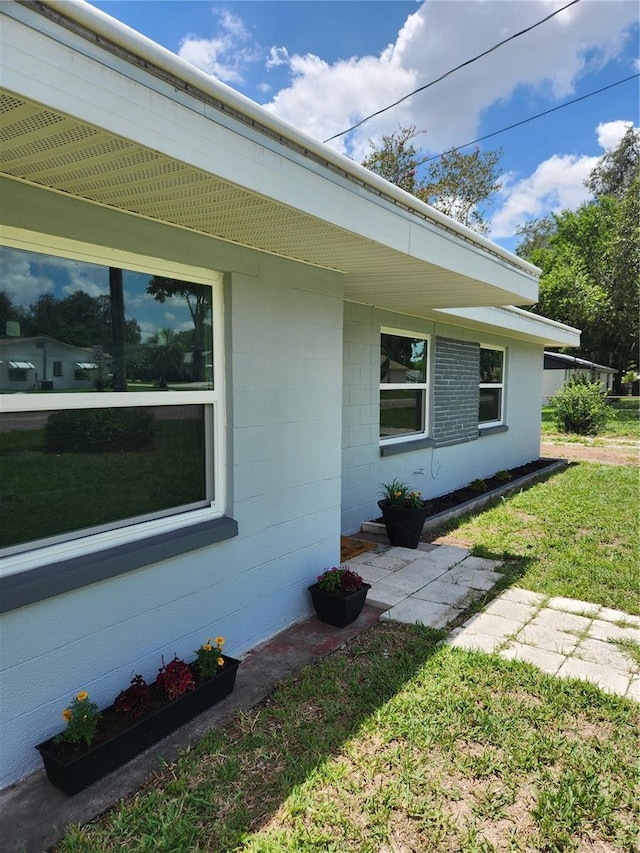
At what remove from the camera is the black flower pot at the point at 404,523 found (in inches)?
197

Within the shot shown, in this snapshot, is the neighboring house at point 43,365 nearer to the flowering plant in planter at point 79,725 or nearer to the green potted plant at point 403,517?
the flowering plant in planter at point 79,725

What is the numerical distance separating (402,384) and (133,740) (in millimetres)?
4950

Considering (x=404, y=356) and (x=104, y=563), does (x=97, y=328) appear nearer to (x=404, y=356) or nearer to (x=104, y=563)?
A: (x=104, y=563)

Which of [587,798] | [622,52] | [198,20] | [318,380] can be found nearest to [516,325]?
[622,52]

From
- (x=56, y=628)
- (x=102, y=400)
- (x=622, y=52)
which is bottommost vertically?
(x=56, y=628)

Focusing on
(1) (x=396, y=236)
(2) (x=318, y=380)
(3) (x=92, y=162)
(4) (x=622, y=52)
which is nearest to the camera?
(3) (x=92, y=162)

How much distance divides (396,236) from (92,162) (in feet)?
5.67

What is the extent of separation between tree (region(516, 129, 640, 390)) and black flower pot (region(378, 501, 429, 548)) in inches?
777

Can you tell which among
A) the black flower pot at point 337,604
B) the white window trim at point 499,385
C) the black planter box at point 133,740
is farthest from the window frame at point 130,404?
the white window trim at point 499,385

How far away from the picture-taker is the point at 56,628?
2.15 m


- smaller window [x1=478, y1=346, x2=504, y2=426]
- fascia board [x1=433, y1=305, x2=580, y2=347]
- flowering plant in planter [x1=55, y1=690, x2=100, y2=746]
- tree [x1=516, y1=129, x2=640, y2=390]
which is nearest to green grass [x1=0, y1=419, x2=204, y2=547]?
flowering plant in planter [x1=55, y1=690, x2=100, y2=746]

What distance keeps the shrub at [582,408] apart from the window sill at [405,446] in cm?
1053

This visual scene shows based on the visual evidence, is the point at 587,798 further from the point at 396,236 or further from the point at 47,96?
the point at 47,96

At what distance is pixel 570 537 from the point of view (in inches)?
219
